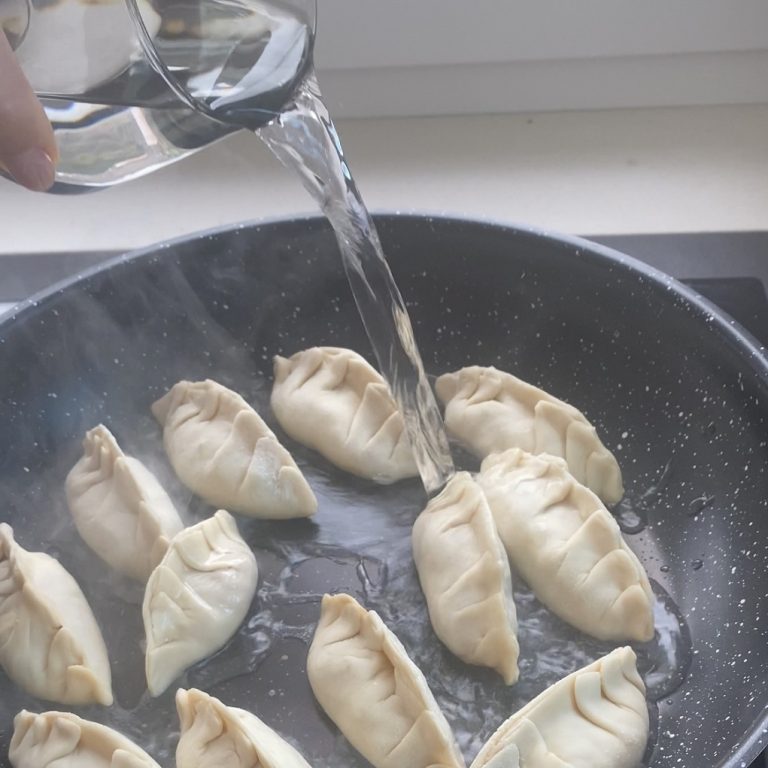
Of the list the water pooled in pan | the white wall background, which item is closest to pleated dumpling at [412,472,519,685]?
the water pooled in pan

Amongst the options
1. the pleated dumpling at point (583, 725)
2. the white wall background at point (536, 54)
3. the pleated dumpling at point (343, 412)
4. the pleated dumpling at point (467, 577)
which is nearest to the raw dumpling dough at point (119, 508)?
the pleated dumpling at point (343, 412)

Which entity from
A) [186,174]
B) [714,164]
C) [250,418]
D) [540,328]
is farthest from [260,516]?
[714,164]

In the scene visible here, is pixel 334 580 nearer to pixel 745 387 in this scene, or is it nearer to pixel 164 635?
pixel 164 635

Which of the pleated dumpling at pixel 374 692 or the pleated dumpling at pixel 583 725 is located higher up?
the pleated dumpling at pixel 583 725

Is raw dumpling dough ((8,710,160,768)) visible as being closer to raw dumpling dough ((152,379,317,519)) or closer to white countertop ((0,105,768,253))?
raw dumpling dough ((152,379,317,519))

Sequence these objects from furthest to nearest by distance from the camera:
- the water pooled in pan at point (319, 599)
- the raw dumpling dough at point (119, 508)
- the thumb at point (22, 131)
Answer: the raw dumpling dough at point (119, 508)
the water pooled in pan at point (319, 599)
the thumb at point (22, 131)

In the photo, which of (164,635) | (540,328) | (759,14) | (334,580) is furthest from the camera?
(759,14)

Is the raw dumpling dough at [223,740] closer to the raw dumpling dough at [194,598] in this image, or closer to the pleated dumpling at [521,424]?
the raw dumpling dough at [194,598]
